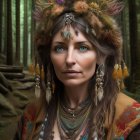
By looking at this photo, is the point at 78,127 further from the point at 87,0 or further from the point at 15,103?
the point at 15,103

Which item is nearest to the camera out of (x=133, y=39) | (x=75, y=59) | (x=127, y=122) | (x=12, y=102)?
(x=127, y=122)

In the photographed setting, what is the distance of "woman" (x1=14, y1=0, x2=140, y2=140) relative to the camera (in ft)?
7.76

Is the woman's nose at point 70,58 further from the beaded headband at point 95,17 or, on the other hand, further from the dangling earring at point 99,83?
the dangling earring at point 99,83

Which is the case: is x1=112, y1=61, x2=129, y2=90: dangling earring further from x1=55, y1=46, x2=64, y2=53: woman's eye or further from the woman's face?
x1=55, y1=46, x2=64, y2=53: woman's eye

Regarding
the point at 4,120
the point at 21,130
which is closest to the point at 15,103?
the point at 4,120

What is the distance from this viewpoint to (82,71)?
239cm

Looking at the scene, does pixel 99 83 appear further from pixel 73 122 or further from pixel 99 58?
pixel 73 122

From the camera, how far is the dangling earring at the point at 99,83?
2.43 m

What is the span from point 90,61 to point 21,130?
2.34ft

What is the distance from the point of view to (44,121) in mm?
2516

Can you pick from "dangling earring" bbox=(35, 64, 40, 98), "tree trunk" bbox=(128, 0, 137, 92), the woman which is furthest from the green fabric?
the woman

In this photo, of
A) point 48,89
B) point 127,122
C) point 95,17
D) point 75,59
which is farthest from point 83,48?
point 127,122

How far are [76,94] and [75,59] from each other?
0.86ft

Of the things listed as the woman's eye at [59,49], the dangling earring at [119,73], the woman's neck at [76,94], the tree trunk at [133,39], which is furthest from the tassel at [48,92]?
the tree trunk at [133,39]
